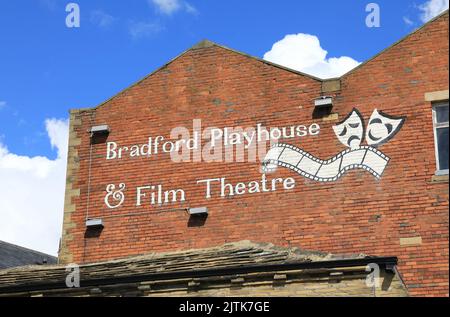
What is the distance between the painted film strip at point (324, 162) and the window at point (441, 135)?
1.17 meters

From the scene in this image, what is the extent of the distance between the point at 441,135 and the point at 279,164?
3.85 m

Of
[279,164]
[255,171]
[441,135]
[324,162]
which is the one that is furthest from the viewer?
[255,171]

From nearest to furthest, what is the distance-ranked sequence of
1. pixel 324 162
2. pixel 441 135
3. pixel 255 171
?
pixel 441 135
pixel 324 162
pixel 255 171

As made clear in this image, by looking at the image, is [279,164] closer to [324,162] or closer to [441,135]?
[324,162]

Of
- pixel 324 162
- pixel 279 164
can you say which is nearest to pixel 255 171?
pixel 279 164

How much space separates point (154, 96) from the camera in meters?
18.7

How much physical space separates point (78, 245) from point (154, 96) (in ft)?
14.5

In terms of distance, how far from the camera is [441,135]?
52.4 ft

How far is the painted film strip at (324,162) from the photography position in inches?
637

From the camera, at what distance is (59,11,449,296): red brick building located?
51.3 ft

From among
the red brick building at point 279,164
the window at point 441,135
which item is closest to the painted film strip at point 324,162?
the red brick building at point 279,164

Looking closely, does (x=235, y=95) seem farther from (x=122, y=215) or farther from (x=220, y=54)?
(x=122, y=215)

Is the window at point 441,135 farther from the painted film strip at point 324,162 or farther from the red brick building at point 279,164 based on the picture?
the painted film strip at point 324,162
